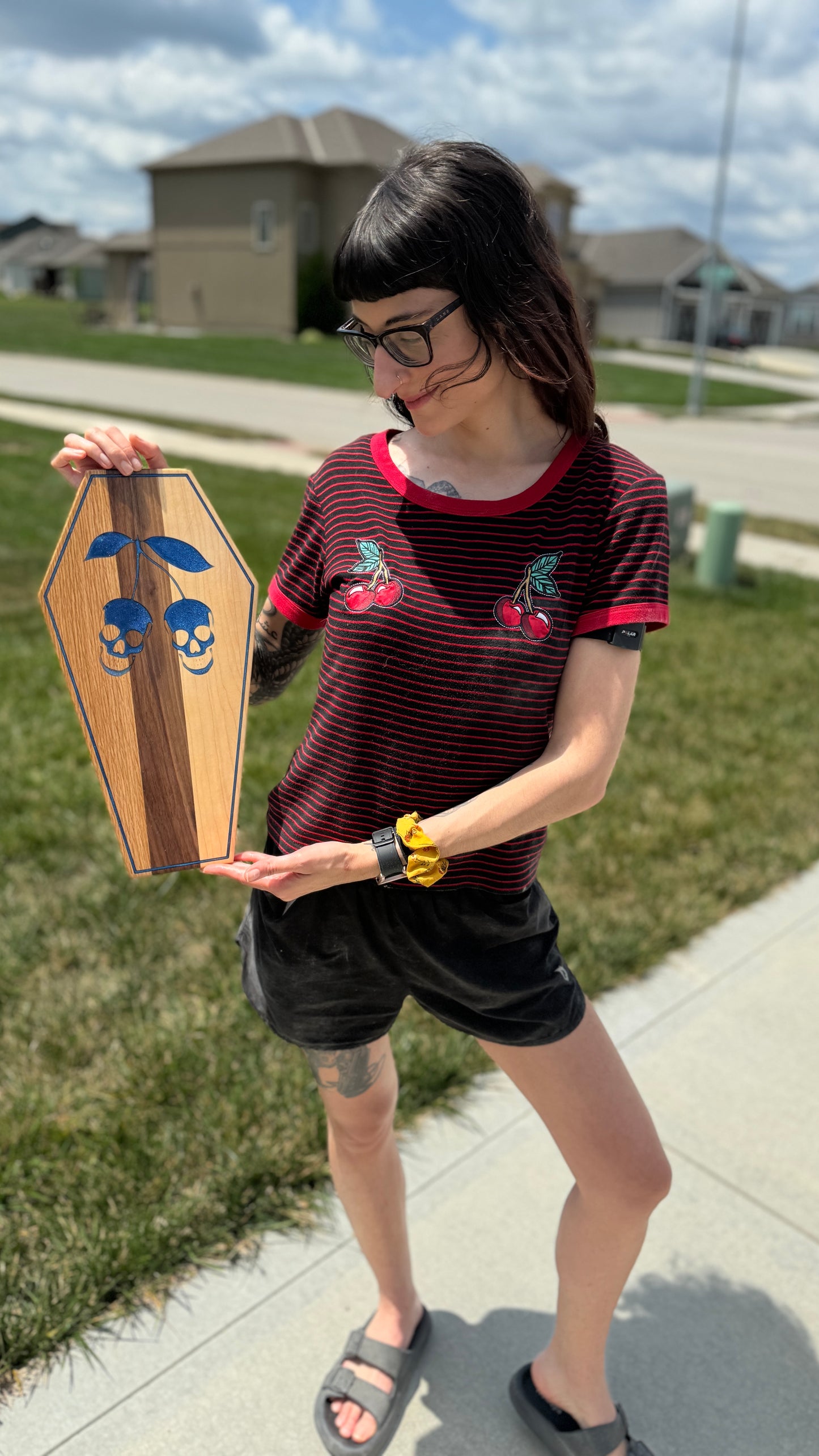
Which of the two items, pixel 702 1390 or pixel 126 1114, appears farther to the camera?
pixel 126 1114

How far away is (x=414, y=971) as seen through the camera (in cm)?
153

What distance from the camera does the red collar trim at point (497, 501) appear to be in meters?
1.37

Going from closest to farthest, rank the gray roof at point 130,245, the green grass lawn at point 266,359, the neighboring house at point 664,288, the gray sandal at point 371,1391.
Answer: the gray sandal at point 371,1391, the green grass lawn at point 266,359, the gray roof at point 130,245, the neighboring house at point 664,288

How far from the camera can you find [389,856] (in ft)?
4.48

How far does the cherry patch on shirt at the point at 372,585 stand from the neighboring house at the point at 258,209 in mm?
35964

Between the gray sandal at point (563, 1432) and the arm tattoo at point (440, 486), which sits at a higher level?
the arm tattoo at point (440, 486)

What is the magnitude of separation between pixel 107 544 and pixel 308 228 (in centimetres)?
3762

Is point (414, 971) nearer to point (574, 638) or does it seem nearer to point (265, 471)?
point (574, 638)

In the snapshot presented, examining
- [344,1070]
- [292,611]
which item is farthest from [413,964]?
[292,611]

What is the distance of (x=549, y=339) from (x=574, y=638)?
394 mm

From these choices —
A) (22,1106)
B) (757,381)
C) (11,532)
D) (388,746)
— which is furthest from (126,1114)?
(757,381)

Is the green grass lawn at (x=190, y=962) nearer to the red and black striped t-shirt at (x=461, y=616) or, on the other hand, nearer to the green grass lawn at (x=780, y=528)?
the red and black striped t-shirt at (x=461, y=616)

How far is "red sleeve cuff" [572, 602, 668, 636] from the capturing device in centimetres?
132

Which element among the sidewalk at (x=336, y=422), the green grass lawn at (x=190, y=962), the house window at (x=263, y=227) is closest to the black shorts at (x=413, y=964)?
the green grass lawn at (x=190, y=962)
